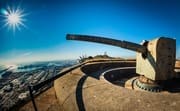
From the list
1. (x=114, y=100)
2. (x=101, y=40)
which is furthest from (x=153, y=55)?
(x=114, y=100)

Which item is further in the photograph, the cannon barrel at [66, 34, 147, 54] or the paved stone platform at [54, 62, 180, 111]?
the cannon barrel at [66, 34, 147, 54]

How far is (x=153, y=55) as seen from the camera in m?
5.54

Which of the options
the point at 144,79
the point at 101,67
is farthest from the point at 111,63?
the point at 144,79

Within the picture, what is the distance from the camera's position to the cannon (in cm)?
534

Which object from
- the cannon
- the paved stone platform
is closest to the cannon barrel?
the cannon

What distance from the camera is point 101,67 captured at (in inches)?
409

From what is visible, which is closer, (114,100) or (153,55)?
(114,100)

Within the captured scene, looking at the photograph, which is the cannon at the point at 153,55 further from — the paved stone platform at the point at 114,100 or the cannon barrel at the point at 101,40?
the paved stone platform at the point at 114,100

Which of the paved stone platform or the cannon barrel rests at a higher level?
the cannon barrel

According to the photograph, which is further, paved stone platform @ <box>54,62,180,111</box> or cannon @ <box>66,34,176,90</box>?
cannon @ <box>66,34,176,90</box>

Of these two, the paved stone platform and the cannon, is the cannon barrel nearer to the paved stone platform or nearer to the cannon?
the cannon

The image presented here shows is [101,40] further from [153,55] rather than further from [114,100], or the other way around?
[114,100]

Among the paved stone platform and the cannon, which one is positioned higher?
the cannon

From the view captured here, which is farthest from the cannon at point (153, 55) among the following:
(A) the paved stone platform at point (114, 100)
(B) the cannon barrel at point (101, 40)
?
(A) the paved stone platform at point (114, 100)
